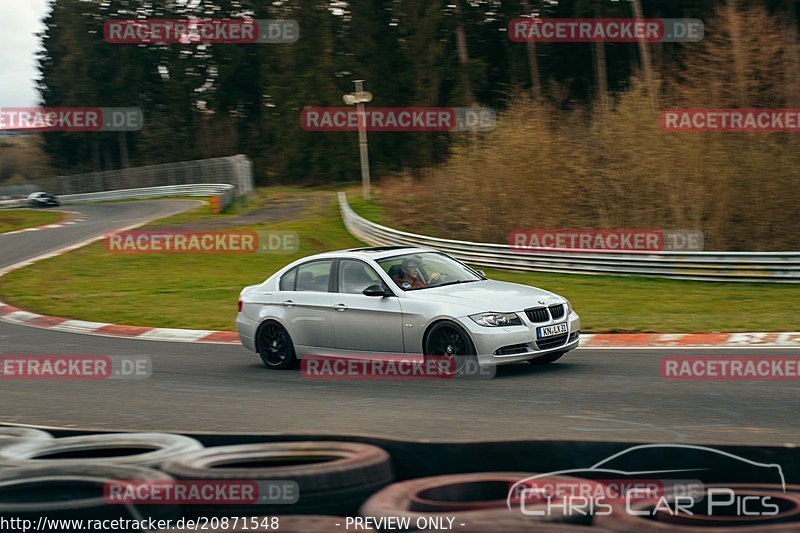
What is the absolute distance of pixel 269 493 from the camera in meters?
5.17

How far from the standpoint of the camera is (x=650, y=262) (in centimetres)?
2270

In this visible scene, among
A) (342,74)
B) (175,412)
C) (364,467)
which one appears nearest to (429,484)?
(364,467)

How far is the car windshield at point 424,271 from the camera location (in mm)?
11359

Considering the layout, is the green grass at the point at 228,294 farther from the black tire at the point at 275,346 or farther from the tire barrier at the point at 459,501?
the tire barrier at the point at 459,501

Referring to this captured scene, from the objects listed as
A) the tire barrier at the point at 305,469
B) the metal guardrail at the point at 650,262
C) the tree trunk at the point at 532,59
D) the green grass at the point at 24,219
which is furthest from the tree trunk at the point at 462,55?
the tire barrier at the point at 305,469

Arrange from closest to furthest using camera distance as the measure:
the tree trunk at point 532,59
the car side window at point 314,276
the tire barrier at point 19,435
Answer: the tire barrier at point 19,435, the car side window at point 314,276, the tree trunk at point 532,59

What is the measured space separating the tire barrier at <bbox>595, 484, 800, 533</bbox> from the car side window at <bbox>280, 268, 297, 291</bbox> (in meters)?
7.86

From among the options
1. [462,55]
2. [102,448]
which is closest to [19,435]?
[102,448]

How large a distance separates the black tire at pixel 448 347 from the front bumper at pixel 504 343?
115mm

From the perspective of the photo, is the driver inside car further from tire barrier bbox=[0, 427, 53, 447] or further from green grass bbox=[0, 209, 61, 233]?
green grass bbox=[0, 209, 61, 233]

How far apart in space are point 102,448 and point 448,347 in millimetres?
4795

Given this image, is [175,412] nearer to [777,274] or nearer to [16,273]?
[777,274]

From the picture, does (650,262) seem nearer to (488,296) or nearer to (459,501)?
(488,296)

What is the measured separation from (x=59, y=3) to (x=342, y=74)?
96.6 ft
